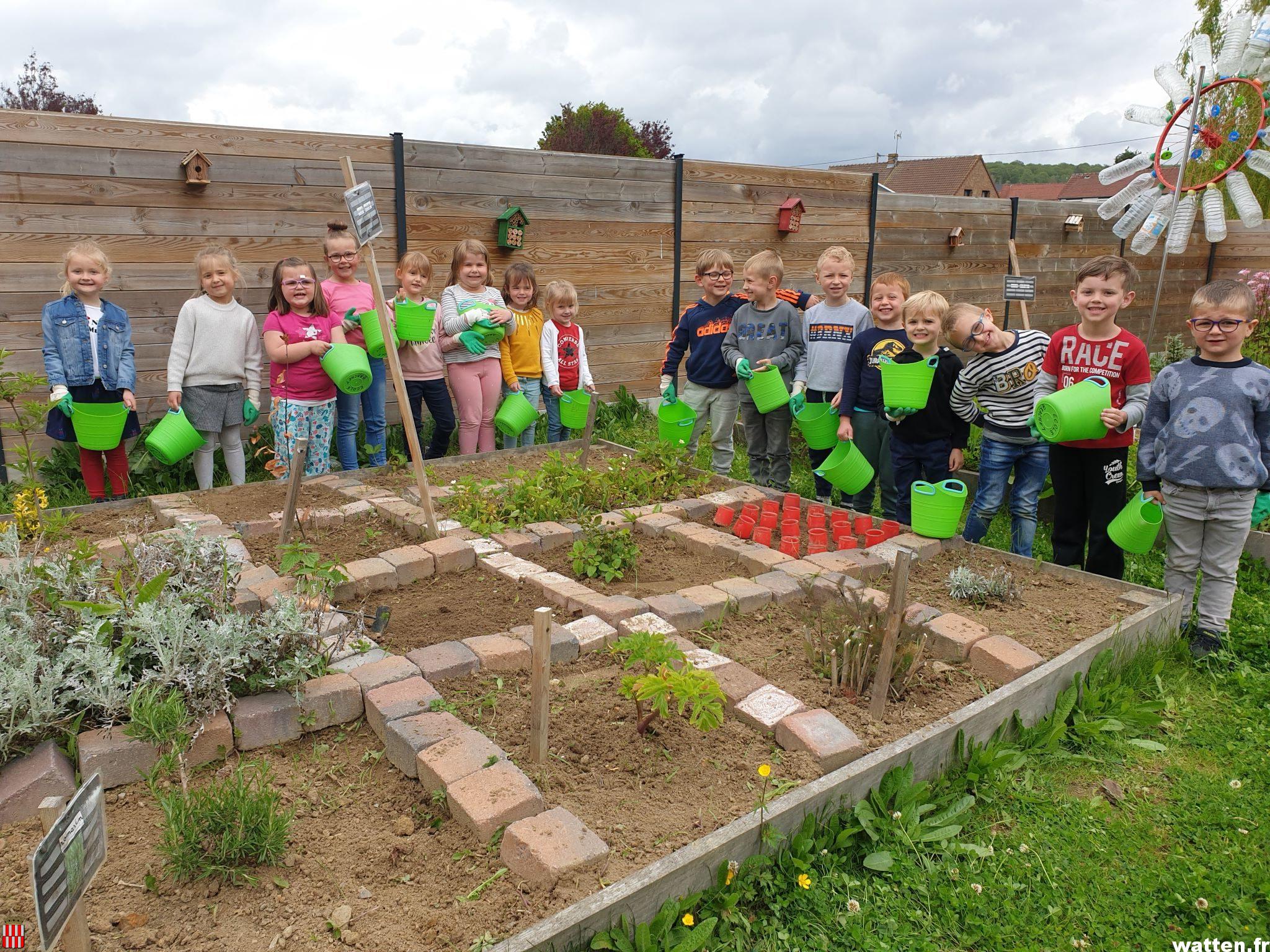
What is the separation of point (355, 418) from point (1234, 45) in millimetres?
6756

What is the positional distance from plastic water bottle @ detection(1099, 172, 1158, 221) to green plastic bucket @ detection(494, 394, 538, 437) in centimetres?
516

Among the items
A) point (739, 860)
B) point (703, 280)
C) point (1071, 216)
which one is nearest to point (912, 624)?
point (739, 860)

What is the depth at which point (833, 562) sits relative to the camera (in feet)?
12.5

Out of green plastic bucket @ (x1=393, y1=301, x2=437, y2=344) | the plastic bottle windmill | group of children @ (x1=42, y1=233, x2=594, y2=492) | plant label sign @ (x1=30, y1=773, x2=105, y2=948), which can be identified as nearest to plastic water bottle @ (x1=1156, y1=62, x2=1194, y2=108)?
the plastic bottle windmill

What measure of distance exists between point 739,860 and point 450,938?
742mm

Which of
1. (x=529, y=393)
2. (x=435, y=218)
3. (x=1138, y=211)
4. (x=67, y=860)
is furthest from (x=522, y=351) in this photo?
(x=1138, y=211)

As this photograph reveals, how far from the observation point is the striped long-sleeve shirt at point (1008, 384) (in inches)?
163

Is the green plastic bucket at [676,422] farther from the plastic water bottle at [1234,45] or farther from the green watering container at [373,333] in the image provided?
the plastic water bottle at [1234,45]

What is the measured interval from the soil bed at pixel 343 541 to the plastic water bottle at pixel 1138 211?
6.42 meters

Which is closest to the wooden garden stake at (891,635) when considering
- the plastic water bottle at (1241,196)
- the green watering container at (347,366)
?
the green watering container at (347,366)

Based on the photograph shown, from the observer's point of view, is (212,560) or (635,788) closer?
(635,788)

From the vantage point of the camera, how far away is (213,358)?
493 cm

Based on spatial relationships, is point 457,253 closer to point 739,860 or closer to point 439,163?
point 439,163

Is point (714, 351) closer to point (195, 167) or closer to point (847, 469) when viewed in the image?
point (847, 469)
